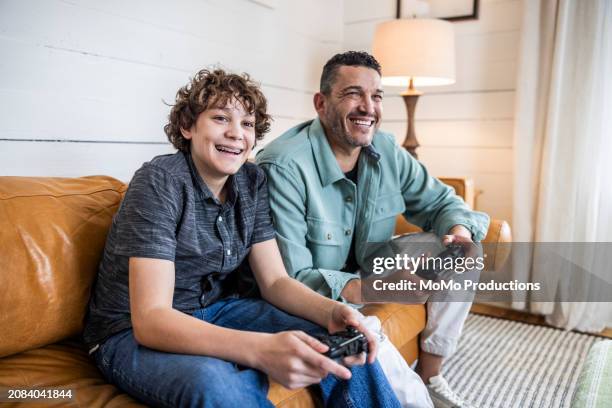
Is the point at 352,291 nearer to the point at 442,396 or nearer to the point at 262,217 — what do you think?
the point at 262,217

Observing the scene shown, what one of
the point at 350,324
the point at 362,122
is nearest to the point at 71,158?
the point at 362,122

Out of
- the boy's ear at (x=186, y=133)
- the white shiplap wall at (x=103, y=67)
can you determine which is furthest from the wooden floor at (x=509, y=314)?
the boy's ear at (x=186, y=133)

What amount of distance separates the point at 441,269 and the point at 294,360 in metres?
0.66

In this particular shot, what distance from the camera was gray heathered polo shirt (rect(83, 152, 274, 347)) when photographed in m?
0.96

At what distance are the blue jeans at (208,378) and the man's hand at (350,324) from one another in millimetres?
59

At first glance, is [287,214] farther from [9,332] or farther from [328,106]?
[9,332]

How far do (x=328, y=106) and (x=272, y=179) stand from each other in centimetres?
35

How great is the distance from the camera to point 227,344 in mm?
875

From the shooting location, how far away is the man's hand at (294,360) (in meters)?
0.82

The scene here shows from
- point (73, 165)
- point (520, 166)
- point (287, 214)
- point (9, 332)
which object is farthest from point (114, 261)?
point (520, 166)

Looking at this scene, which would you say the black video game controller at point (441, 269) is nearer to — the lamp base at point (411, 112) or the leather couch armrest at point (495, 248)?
the leather couch armrest at point (495, 248)

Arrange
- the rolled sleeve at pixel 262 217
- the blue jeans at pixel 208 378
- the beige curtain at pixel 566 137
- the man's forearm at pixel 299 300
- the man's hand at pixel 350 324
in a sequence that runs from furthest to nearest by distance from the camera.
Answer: the beige curtain at pixel 566 137, the rolled sleeve at pixel 262 217, the man's forearm at pixel 299 300, the man's hand at pixel 350 324, the blue jeans at pixel 208 378

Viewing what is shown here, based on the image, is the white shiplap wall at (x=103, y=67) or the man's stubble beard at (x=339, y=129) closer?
the white shiplap wall at (x=103, y=67)

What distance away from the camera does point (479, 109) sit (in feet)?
8.16
